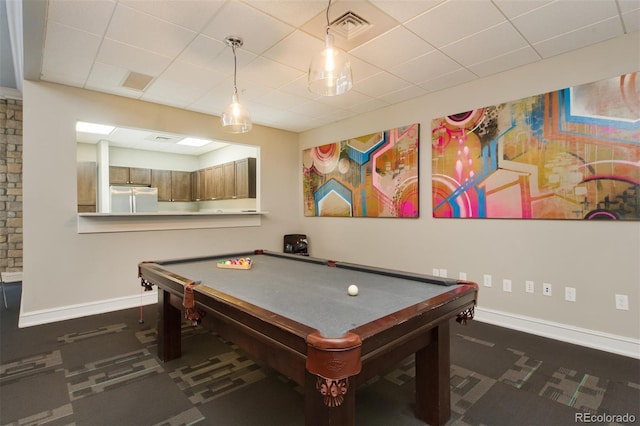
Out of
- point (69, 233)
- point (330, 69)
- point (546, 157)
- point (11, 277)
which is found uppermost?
point (330, 69)

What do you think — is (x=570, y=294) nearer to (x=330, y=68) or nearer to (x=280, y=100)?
(x=330, y=68)

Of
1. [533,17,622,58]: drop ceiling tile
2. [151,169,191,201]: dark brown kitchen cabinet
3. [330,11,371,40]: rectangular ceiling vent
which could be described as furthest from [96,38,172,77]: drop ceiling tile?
[151,169,191,201]: dark brown kitchen cabinet

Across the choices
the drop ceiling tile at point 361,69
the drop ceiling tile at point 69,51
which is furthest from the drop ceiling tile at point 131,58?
the drop ceiling tile at point 361,69

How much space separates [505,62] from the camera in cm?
294

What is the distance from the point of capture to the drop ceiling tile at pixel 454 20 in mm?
2148

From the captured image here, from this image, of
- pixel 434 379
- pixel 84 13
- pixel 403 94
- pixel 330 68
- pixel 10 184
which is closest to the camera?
pixel 434 379

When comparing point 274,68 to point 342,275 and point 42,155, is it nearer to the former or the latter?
point 342,275

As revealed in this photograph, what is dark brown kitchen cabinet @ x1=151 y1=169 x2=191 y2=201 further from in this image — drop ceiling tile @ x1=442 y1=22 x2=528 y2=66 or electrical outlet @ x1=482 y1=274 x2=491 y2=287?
electrical outlet @ x1=482 y1=274 x2=491 y2=287

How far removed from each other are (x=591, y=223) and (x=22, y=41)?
4897 mm

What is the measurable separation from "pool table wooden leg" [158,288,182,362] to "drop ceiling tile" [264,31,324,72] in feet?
7.18

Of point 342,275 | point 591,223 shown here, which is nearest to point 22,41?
point 342,275

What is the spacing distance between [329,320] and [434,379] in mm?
802

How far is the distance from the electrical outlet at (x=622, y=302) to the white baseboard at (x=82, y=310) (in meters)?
4.63

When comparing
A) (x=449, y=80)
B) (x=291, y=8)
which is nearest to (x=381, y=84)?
(x=449, y=80)
